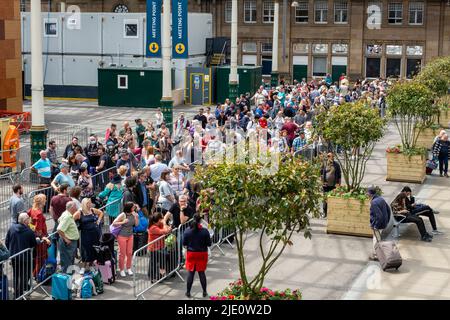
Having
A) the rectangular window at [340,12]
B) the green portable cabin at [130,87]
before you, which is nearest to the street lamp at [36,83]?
the green portable cabin at [130,87]

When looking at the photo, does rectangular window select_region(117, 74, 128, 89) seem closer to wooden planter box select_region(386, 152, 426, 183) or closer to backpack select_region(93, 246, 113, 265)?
wooden planter box select_region(386, 152, 426, 183)

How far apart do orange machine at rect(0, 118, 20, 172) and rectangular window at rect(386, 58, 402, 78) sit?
123 ft

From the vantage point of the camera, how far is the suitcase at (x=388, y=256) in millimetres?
15539

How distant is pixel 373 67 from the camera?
57531mm

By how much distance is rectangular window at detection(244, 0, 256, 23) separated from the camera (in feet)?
197

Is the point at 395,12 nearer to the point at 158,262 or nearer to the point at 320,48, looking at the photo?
the point at 320,48

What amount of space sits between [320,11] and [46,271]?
156 ft

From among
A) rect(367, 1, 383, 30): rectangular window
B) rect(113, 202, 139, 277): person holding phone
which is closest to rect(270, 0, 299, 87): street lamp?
rect(367, 1, 383, 30): rectangular window

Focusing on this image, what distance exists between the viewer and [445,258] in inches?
654

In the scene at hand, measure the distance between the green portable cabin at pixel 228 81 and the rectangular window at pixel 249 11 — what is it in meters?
14.2

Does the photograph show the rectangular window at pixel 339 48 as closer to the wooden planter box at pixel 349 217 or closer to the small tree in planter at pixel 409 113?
the small tree in planter at pixel 409 113

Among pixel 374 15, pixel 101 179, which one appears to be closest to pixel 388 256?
pixel 101 179
